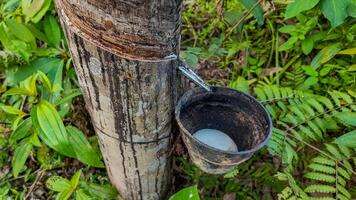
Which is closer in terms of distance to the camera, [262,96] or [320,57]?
[262,96]

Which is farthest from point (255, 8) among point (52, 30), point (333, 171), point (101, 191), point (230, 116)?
point (101, 191)

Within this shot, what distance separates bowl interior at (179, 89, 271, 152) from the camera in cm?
98

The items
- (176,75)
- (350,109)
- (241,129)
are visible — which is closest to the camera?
(176,75)

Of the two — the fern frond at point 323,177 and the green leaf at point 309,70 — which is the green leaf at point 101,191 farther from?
the green leaf at point 309,70

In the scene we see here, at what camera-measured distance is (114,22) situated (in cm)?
71

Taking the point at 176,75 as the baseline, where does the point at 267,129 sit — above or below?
below

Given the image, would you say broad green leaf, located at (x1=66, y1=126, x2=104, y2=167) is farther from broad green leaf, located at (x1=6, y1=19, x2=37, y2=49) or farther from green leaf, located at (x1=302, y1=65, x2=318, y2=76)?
green leaf, located at (x1=302, y1=65, x2=318, y2=76)

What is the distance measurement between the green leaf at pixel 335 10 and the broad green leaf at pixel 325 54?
32 centimetres

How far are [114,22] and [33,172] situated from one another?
1.14 m

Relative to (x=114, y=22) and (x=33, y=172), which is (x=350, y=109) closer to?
(x=114, y=22)

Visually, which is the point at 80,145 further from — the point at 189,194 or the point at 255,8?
the point at 255,8

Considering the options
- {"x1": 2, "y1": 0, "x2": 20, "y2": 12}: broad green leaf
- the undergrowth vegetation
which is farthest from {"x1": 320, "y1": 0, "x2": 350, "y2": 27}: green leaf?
{"x1": 2, "y1": 0, "x2": 20, "y2": 12}: broad green leaf

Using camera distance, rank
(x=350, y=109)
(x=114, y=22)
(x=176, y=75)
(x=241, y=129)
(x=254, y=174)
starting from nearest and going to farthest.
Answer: (x=114, y=22) < (x=176, y=75) < (x=241, y=129) < (x=350, y=109) < (x=254, y=174)

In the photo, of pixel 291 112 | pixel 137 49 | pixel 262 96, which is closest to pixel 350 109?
pixel 291 112
